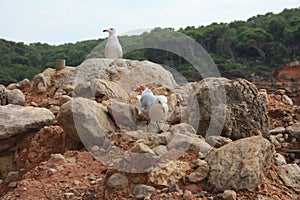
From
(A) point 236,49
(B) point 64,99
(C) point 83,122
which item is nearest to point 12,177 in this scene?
(C) point 83,122

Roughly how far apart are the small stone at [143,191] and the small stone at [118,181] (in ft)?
0.51

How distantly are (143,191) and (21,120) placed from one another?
2.89 metres

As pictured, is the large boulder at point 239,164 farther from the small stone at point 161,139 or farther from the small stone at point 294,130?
the small stone at point 294,130

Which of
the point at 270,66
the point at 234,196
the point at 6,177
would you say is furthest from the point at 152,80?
the point at 270,66

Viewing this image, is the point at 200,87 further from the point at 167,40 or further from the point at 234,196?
the point at 167,40

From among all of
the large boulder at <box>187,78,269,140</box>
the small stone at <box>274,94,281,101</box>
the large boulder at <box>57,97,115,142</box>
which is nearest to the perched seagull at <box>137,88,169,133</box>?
the large boulder at <box>187,78,269,140</box>

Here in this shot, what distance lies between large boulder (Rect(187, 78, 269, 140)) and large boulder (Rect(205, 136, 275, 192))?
3.71 ft

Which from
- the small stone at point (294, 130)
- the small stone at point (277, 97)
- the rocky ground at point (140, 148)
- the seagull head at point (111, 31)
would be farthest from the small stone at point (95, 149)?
the small stone at point (277, 97)

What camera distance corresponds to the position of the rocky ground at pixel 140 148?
4512mm

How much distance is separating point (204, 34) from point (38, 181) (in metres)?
24.6

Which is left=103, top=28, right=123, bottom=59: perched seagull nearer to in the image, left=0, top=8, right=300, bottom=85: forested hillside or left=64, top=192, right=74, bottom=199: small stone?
left=64, top=192, right=74, bottom=199: small stone

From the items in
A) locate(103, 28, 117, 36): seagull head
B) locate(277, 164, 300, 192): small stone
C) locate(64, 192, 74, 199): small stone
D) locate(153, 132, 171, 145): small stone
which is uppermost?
locate(103, 28, 117, 36): seagull head

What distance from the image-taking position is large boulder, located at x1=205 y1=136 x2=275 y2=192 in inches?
174

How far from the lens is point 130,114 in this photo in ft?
21.0
